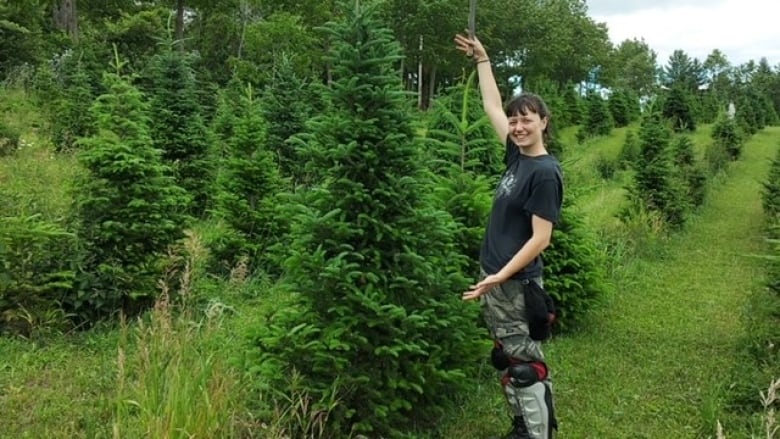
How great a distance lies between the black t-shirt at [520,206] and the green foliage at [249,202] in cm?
379

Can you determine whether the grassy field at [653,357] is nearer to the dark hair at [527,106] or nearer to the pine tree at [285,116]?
the dark hair at [527,106]

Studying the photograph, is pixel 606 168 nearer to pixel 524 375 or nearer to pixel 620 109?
pixel 620 109

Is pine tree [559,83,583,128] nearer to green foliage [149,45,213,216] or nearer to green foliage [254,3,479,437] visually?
green foliage [149,45,213,216]

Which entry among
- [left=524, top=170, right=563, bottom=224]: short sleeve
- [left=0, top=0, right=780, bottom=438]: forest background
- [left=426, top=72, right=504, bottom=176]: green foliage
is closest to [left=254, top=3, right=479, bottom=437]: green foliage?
[left=0, top=0, right=780, bottom=438]: forest background

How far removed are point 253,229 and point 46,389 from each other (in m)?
3.29

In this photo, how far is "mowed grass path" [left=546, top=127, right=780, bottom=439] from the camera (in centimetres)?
397

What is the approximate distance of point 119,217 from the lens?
16.4 feet

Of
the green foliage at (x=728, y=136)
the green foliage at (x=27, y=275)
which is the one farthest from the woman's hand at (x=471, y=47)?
the green foliage at (x=728, y=136)

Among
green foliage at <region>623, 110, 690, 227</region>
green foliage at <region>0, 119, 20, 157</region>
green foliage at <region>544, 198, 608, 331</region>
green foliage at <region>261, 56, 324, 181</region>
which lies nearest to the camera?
green foliage at <region>544, 198, 608, 331</region>

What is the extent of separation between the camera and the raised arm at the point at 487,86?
3541mm

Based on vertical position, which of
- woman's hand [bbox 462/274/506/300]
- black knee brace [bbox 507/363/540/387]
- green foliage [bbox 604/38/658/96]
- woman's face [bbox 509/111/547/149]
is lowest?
black knee brace [bbox 507/363/540/387]

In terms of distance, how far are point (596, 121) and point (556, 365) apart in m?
22.4

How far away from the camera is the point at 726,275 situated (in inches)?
324

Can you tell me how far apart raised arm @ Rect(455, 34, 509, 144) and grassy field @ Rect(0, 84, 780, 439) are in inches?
68.7
